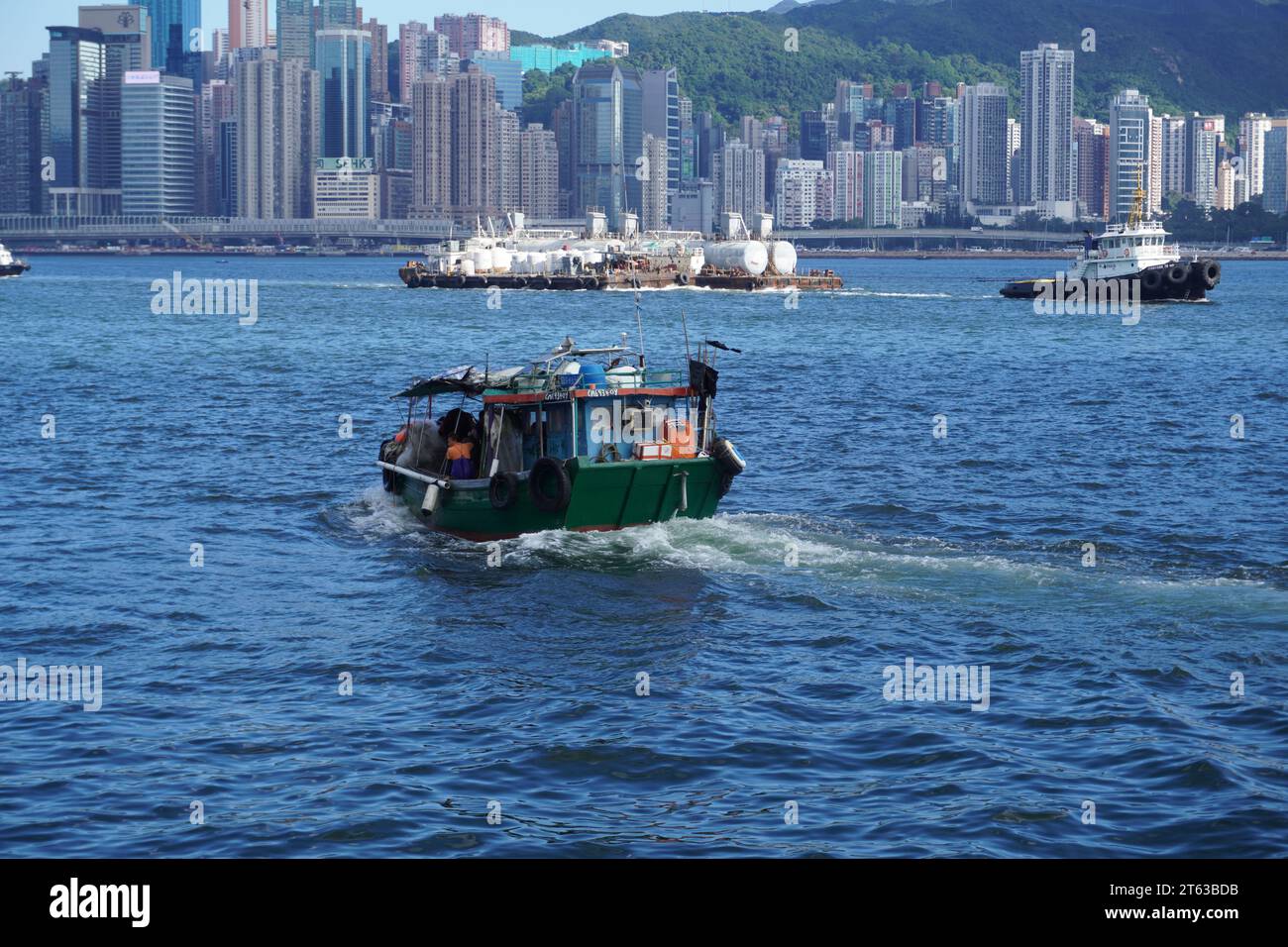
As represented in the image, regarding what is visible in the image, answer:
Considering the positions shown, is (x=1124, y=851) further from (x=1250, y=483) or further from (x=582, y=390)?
(x=1250, y=483)

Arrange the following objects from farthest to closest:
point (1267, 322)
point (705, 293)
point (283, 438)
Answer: point (705, 293) < point (1267, 322) < point (283, 438)

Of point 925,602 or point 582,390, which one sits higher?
point 582,390

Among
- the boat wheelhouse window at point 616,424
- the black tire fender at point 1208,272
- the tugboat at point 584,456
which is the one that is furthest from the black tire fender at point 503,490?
the black tire fender at point 1208,272

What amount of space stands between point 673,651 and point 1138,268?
3860 inches

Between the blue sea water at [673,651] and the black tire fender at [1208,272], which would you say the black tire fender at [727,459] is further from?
the black tire fender at [1208,272]

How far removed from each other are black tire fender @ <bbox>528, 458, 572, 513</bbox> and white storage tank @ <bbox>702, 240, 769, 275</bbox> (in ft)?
408

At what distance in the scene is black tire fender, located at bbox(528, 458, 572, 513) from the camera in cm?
2694

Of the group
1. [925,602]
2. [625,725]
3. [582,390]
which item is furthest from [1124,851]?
[582,390]

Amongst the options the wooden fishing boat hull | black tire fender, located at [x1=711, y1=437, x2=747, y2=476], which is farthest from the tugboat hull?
the wooden fishing boat hull

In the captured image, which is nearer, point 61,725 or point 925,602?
point 61,725

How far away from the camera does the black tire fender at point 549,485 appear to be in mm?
26938

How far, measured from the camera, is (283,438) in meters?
44.1

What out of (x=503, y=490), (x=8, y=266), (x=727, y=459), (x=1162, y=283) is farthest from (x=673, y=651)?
(x=8, y=266)
